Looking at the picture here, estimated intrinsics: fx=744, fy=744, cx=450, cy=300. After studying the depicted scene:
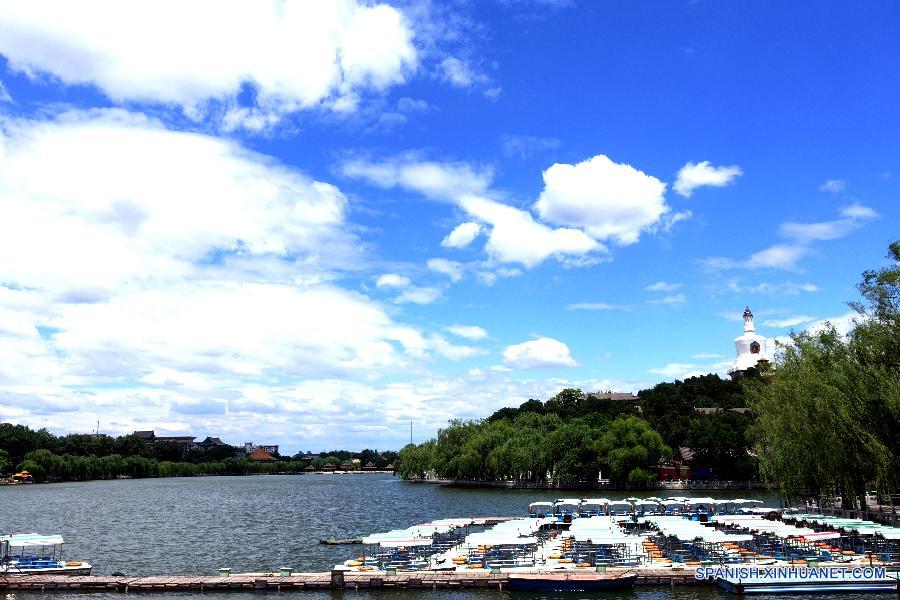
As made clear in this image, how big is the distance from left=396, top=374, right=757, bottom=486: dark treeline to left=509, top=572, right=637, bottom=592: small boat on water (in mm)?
66160

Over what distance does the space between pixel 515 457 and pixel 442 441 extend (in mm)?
27979

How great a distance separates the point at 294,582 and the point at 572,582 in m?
12.8

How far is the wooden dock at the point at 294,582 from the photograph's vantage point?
3400 centimetres

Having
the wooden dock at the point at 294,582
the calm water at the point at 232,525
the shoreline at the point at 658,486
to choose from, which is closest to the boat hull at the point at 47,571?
the wooden dock at the point at 294,582

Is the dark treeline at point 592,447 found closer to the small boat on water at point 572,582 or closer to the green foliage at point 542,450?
the green foliage at point 542,450

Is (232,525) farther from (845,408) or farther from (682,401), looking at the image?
(682,401)

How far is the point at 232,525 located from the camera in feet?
229

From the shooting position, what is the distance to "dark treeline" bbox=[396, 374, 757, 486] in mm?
106125

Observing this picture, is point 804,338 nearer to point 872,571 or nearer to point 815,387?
point 815,387

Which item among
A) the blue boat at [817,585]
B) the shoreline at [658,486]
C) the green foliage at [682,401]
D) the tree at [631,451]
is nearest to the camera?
the blue boat at [817,585]

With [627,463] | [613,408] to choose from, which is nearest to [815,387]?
[627,463]

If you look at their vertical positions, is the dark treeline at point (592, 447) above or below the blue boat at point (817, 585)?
above

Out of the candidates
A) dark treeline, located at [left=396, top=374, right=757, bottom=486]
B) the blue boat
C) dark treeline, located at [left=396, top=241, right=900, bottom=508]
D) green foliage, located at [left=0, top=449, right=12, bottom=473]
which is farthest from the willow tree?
green foliage, located at [left=0, top=449, right=12, bottom=473]

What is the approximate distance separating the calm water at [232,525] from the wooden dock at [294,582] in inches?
21.7
